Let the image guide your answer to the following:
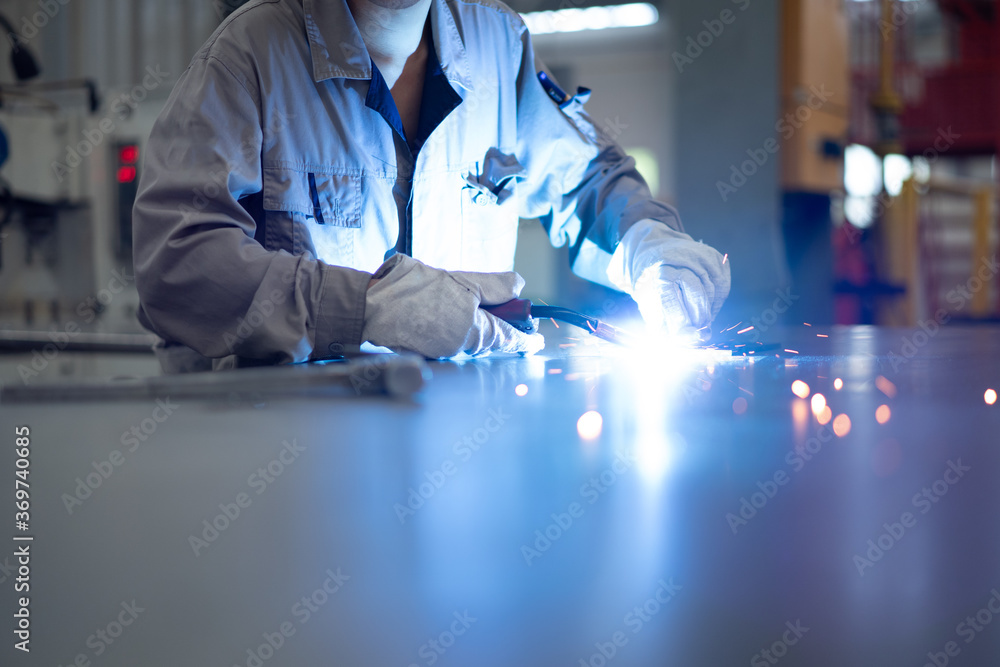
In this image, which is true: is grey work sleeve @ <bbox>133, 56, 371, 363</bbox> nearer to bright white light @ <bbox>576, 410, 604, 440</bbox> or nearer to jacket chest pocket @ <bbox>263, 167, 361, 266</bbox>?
jacket chest pocket @ <bbox>263, 167, 361, 266</bbox>

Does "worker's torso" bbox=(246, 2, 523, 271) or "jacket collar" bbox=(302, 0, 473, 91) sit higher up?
"jacket collar" bbox=(302, 0, 473, 91)

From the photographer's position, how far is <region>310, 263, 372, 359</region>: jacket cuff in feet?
3.01

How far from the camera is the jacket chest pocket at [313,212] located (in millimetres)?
1202

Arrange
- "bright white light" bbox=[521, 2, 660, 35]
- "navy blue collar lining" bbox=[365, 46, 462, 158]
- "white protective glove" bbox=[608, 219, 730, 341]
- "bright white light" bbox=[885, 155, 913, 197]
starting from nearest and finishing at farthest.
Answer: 1. "white protective glove" bbox=[608, 219, 730, 341]
2. "navy blue collar lining" bbox=[365, 46, 462, 158]
3. "bright white light" bbox=[885, 155, 913, 197]
4. "bright white light" bbox=[521, 2, 660, 35]

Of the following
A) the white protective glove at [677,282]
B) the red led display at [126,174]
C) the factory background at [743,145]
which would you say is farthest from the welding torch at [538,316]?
the red led display at [126,174]

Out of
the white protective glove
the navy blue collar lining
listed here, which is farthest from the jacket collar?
the white protective glove

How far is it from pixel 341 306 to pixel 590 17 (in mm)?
6103

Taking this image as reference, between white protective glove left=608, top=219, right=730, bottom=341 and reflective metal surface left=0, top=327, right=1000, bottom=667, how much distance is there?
0.52 m

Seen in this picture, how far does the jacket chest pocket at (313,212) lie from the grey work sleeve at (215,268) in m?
0.12

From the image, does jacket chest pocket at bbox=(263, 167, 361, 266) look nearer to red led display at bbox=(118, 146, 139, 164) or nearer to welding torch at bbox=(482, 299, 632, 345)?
welding torch at bbox=(482, 299, 632, 345)

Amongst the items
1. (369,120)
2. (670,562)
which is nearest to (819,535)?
(670,562)

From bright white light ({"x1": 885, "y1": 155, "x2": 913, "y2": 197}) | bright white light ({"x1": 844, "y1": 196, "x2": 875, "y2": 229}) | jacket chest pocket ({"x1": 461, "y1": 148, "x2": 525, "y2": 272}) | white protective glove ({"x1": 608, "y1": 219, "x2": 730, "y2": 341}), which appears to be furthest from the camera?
bright white light ({"x1": 844, "y1": 196, "x2": 875, "y2": 229})

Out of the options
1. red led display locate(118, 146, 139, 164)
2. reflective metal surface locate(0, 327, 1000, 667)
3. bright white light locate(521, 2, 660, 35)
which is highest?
bright white light locate(521, 2, 660, 35)

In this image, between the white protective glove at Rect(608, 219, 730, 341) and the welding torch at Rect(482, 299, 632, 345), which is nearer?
the welding torch at Rect(482, 299, 632, 345)
